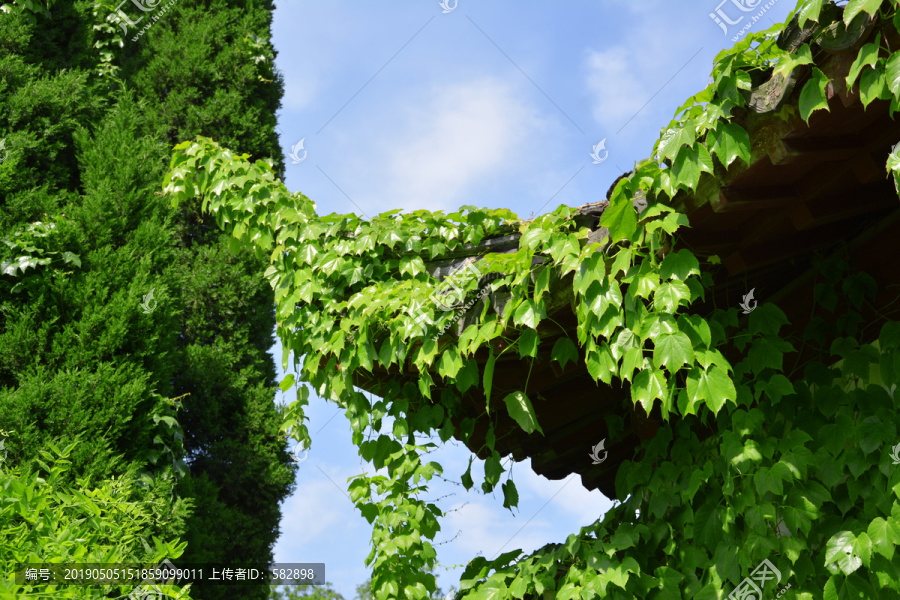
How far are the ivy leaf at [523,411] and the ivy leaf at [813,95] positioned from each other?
1.78 meters

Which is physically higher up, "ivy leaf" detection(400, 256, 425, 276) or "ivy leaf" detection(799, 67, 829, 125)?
"ivy leaf" detection(400, 256, 425, 276)

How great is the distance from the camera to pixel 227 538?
7.40 meters

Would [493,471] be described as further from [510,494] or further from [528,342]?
[528,342]

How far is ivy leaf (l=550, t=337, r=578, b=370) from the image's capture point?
11.3 ft

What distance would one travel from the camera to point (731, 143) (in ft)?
8.25

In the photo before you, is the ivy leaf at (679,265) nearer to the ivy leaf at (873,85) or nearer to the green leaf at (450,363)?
the ivy leaf at (873,85)

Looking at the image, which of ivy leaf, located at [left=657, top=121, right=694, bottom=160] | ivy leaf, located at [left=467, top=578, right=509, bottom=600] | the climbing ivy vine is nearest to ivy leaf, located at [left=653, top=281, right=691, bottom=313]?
the climbing ivy vine

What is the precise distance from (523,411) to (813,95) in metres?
1.86

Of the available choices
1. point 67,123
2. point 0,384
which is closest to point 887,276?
point 0,384

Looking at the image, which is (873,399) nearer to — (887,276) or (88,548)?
(887,276)

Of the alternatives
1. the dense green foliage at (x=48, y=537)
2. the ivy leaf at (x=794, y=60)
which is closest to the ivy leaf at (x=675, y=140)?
the ivy leaf at (x=794, y=60)

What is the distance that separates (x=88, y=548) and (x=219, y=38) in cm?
858

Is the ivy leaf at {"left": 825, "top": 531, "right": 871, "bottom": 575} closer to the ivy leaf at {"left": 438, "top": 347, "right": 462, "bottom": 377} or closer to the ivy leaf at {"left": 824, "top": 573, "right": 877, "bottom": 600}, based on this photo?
the ivy leaf at {"left": 824, "top": 573, "right": 877, "bottom": 600}

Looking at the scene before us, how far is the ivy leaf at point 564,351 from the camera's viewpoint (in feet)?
11.3
